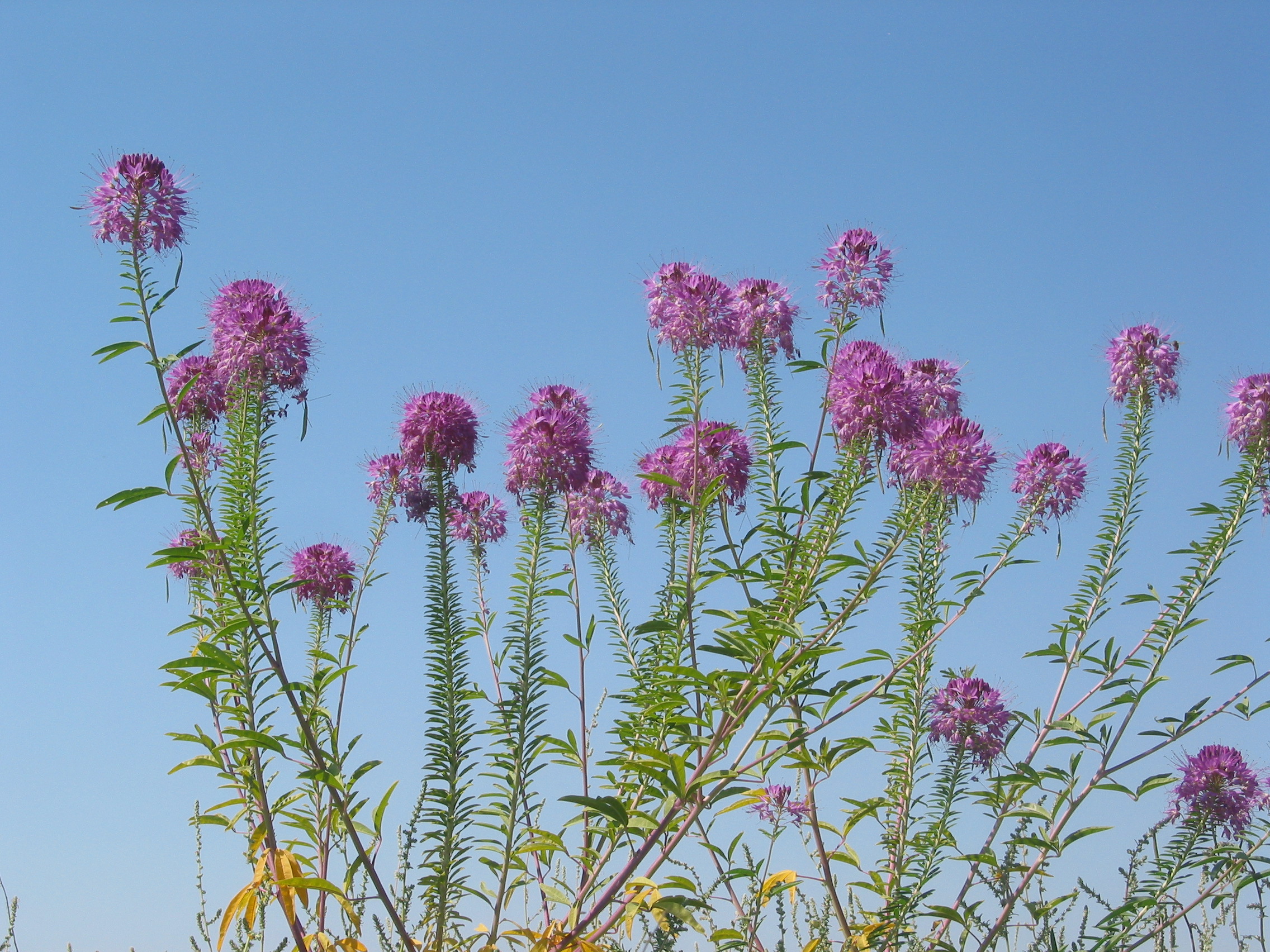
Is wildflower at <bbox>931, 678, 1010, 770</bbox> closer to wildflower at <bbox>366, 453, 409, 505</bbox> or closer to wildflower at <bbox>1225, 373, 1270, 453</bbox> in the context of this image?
wildflower at <bbox>1225, 373, 1270, 453</bbox>

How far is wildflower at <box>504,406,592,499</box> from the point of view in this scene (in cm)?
444

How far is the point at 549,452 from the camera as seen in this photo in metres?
4.43

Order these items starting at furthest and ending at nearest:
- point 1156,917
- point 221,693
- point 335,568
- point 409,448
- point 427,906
A: point 335,568 → point 1156,917 → point 409,448 → point 427,906 → point 221,693

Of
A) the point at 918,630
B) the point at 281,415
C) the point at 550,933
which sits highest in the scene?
the point at 281,415

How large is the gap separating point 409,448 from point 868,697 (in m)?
2.23

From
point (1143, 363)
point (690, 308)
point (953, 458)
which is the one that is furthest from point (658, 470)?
point (1143, 363)

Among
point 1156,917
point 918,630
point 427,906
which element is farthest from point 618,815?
point 1156,917

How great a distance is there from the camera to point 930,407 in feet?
15.6

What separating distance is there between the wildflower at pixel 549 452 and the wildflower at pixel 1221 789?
371cm

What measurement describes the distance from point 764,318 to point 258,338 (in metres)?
2.35

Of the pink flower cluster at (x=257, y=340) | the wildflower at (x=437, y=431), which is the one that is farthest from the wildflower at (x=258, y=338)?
the wildflower at (x=437, y=431)

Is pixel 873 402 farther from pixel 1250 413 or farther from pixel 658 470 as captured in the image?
pixel 1250 413

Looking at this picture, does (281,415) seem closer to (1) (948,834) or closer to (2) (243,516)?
(2) (243,516)

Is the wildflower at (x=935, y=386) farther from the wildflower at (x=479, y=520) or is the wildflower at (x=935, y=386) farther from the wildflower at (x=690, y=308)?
the wildflower at (x=479, y=520)
